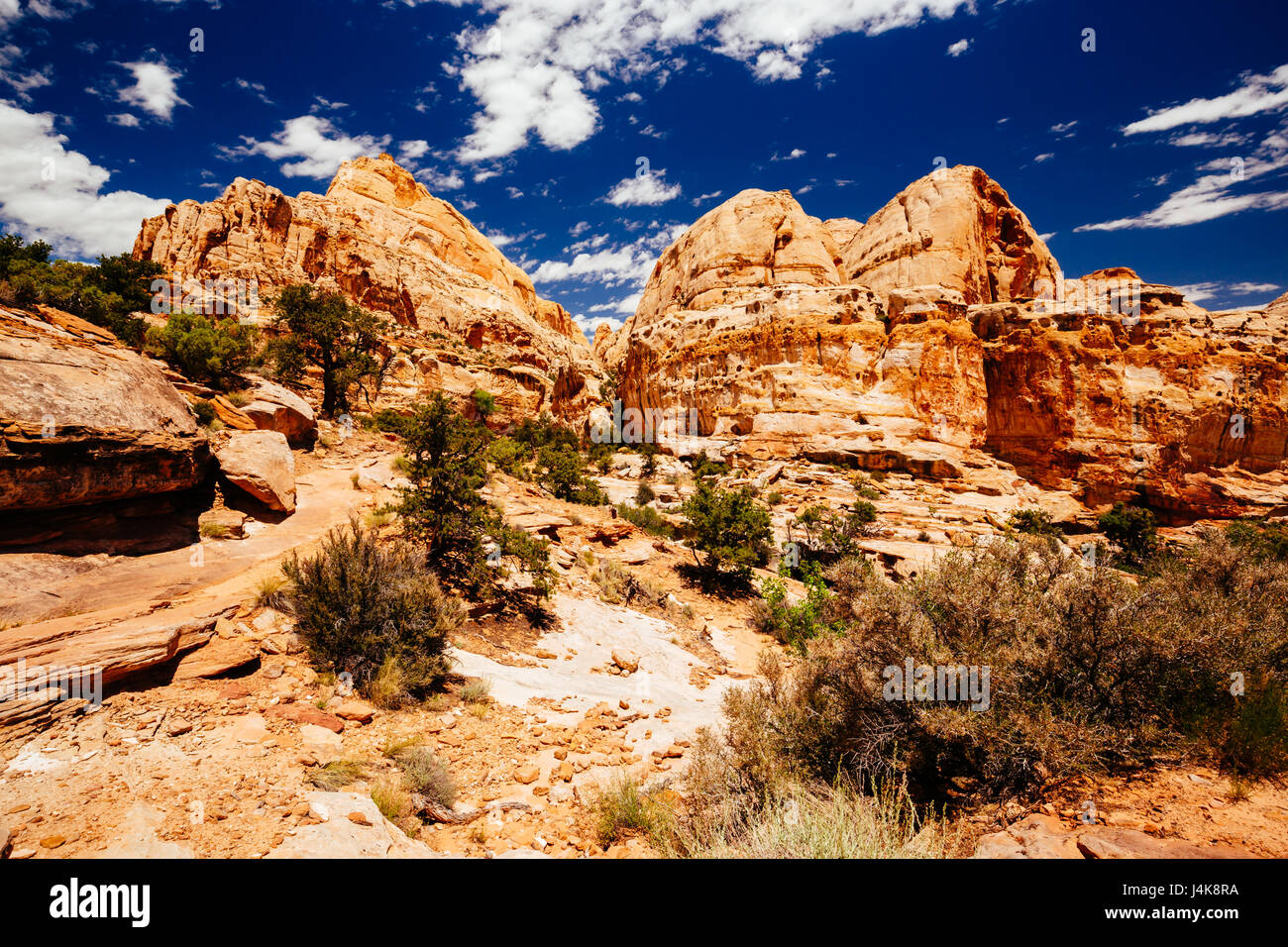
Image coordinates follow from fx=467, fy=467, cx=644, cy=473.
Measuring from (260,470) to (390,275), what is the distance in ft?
133

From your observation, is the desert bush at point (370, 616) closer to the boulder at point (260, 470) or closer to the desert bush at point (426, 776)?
the desert bush at point (426, 776)

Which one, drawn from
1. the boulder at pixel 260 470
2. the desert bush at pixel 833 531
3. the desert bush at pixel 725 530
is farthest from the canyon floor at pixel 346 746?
the desert bush at pixel 833 531

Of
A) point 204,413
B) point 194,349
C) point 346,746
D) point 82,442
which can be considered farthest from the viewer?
point 194,349

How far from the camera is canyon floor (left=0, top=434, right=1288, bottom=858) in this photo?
2.89m

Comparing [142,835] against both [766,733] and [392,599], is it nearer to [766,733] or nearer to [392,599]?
[392,599]

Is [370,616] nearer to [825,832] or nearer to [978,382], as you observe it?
[825,832]

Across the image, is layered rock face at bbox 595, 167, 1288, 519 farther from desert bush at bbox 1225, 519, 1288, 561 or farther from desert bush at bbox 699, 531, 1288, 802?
desert bush at bbox 699, 531, 1288, 802

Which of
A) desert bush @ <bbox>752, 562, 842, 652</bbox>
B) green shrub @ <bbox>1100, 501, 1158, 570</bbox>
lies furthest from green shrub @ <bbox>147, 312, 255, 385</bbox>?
green shrub @ <bbox>1100, 501, 1158, 570</bbox>

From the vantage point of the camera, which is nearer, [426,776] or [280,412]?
[426,776]

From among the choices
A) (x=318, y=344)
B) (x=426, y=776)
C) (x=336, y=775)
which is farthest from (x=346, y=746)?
(x=318, y=344)

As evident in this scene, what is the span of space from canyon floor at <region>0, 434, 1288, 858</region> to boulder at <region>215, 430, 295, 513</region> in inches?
21.7

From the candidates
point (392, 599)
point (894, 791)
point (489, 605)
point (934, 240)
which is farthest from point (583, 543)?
point (934, 240)

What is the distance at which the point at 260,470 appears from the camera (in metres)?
9.00

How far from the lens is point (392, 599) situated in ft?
20.4
